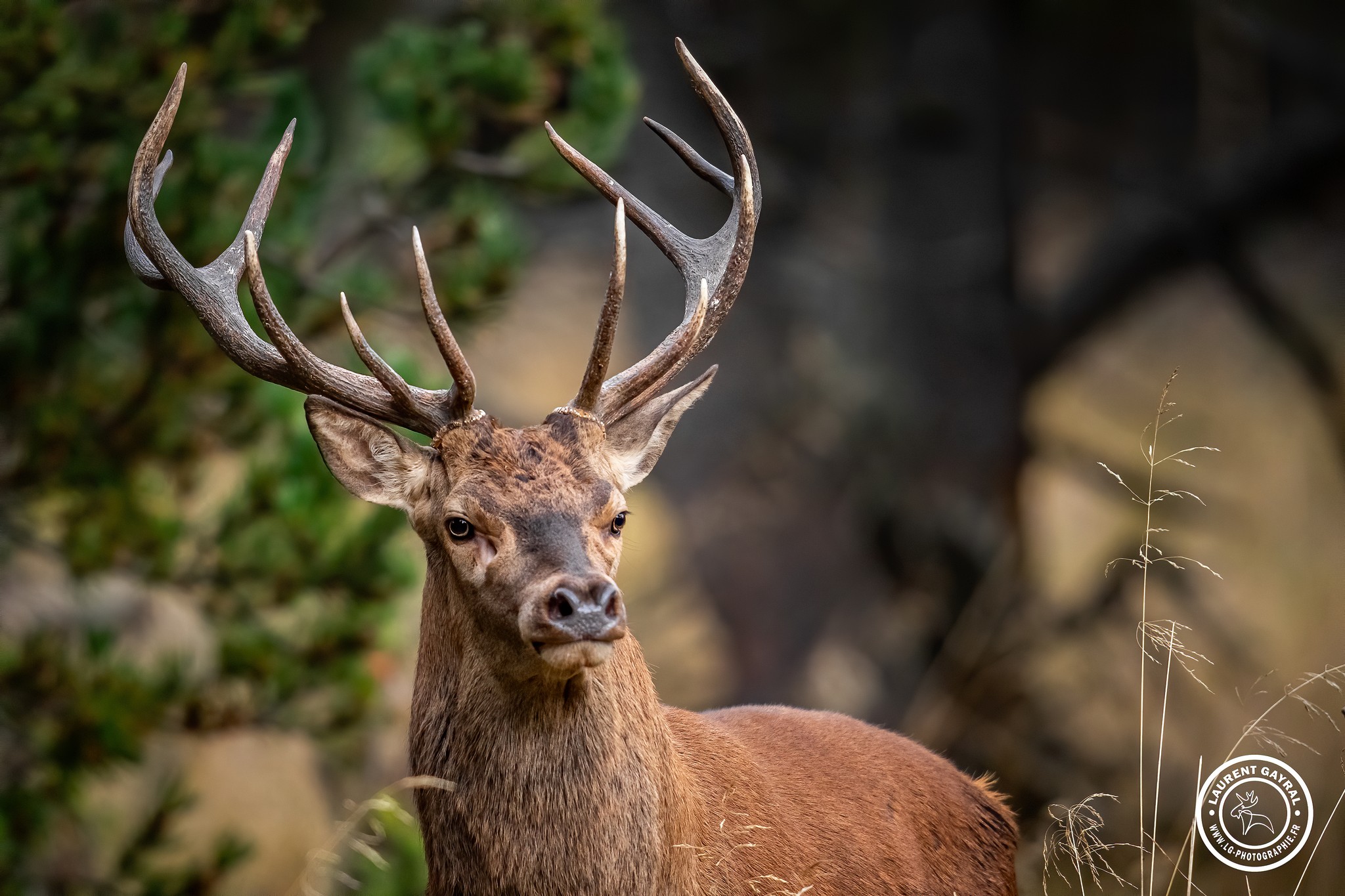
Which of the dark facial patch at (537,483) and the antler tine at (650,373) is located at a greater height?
the antler tine at (650,373)

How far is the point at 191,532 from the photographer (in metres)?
5.11

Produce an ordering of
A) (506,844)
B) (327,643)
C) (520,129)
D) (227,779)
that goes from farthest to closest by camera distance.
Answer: (227,779) → (520,129) → (327,643) → (506,844)

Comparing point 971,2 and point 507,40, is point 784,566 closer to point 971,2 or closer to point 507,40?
point 971,2

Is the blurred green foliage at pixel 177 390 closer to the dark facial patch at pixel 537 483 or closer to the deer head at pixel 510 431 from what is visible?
the deer head at pixel 510 431

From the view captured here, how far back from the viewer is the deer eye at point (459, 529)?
2.81 m

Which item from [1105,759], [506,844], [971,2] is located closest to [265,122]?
[506,844]

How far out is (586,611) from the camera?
2496 millimetres

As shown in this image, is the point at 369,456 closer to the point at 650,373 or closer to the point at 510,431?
the point at 510,431

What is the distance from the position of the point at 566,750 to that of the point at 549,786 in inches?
3.0

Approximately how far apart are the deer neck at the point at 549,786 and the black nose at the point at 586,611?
25 centimetres

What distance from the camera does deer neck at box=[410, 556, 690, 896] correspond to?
2680 mm

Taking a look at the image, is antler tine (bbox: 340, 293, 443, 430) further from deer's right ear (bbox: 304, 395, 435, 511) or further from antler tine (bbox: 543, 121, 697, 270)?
antler tine (bbox: 543, 121, 697, 270)

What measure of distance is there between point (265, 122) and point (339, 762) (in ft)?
8.35

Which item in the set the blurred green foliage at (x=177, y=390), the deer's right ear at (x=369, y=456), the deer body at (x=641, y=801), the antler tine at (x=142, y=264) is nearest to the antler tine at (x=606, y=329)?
the deer's right ear at (x=369, y=456)
